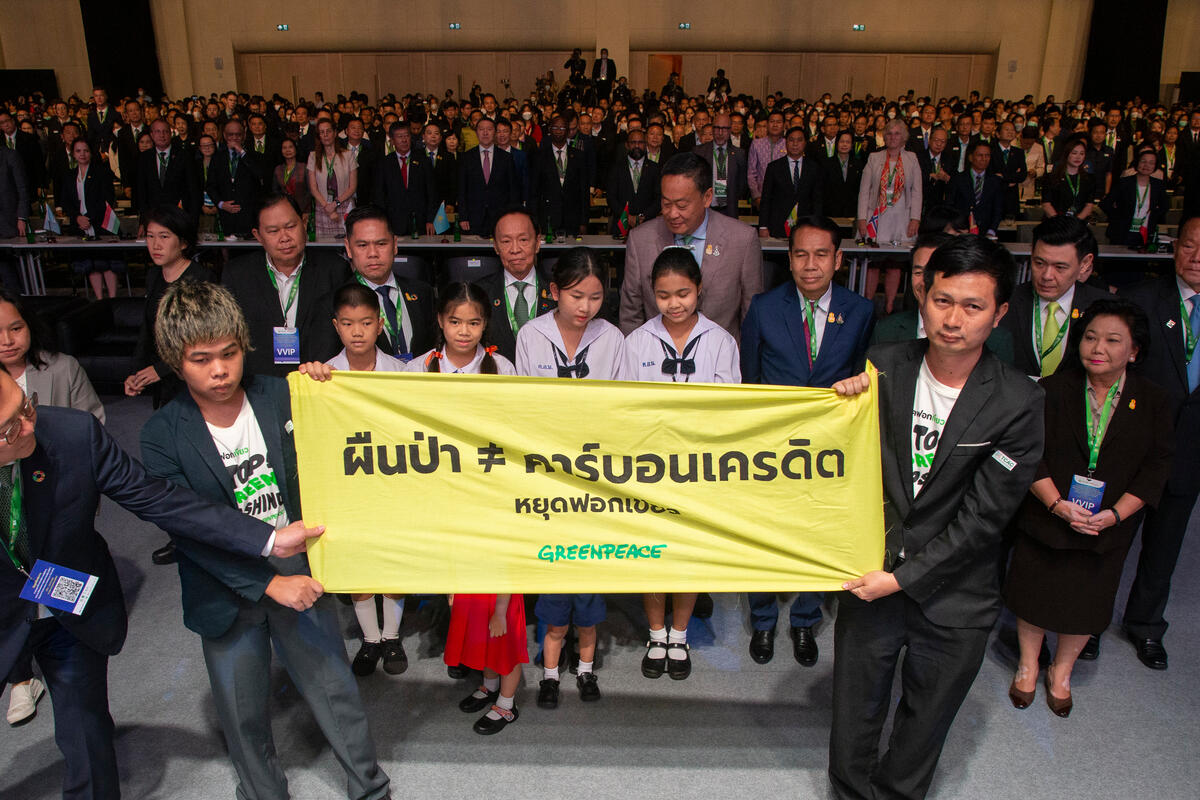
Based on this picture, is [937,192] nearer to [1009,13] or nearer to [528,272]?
[528,272]

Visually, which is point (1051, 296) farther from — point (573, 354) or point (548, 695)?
point (548, 695)

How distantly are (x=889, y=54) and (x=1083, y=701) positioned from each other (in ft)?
63.3

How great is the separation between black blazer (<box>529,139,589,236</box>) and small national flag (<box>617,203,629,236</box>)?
2.26 feet

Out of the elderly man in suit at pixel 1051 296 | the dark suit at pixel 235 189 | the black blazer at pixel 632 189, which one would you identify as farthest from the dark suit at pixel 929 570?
the dark suit at pixel 235 189

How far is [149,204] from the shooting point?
8.35 metres

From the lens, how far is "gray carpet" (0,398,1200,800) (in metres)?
2.56

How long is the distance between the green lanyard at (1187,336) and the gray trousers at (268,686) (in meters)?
3.28

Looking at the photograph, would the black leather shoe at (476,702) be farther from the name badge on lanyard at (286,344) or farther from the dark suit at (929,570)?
the name badge on lanyard at (286,344)

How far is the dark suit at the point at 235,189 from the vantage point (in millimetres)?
8172

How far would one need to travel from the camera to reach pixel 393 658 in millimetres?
3145

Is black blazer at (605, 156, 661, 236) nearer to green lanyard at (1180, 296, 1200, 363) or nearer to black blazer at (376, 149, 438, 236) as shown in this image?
black blazer at (376, 149, 438, 236)

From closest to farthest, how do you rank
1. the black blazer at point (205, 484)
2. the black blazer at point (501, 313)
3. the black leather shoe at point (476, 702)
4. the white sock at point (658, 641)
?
the black blazer at point (205, 484) → the black leather shoe at point (476, 702) → the white sock at point (658, 641) → the black blazer at point (501, 313)

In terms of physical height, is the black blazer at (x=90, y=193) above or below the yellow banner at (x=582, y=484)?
above

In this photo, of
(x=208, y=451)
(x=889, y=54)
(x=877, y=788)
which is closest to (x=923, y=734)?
(x=877, y=788)
